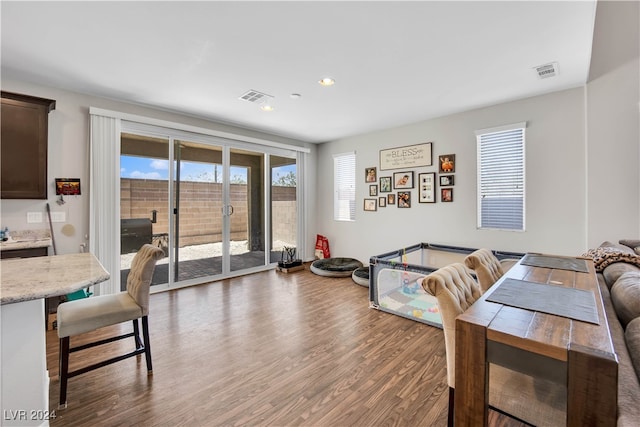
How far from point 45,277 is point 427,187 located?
14.4 feet

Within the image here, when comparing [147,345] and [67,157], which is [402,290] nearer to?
[147,345]

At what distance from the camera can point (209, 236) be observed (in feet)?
14.8

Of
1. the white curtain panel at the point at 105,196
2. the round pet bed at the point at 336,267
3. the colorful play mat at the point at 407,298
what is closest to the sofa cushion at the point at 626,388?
the colorful play mat at the point at 407,298

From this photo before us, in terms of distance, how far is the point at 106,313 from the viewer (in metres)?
1.90

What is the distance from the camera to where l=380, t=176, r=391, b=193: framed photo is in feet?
16.1

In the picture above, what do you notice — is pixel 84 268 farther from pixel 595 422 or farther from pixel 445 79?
pixel 445 79

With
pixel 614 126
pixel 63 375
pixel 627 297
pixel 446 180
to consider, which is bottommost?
pixel 63 375

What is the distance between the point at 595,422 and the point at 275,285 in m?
3.85

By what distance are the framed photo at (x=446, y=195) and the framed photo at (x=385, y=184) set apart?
939 mm

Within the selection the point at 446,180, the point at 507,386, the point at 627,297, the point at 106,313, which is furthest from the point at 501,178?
the point at 106,313

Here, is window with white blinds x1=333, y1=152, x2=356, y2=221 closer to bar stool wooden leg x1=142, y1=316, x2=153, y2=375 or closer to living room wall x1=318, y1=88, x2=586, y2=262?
living room wall x1=318, y1=88, x2=586, y2=262

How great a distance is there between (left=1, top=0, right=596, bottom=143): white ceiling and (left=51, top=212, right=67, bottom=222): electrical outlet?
145 centimetres

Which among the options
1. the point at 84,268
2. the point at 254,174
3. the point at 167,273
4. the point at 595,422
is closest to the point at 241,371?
the point at 84,268
